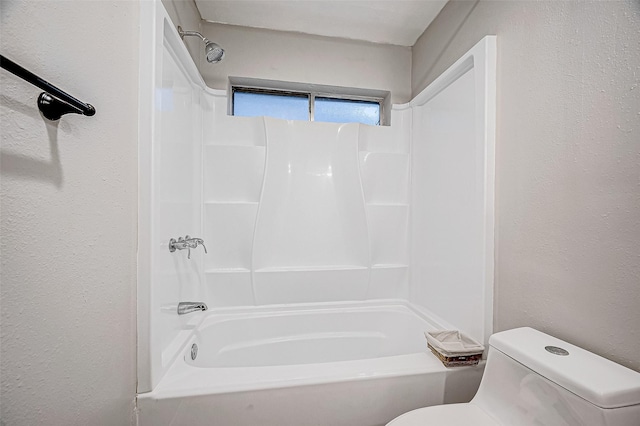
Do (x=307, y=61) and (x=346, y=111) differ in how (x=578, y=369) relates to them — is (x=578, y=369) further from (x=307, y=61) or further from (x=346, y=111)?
(x=307, y=61)

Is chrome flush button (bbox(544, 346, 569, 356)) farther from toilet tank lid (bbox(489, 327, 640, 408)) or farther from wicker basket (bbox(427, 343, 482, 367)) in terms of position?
wicker basket (bbox(427, 343, 482, 367))

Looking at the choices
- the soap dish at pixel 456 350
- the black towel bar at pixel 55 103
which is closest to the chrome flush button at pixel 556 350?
the soap dish at pixel 456 350

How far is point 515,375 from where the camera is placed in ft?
3.20

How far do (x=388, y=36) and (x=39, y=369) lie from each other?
102 inches

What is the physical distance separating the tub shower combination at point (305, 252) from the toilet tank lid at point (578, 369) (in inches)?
14.5

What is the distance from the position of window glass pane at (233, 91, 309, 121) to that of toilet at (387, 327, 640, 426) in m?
2.04

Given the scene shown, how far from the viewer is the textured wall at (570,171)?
828mm

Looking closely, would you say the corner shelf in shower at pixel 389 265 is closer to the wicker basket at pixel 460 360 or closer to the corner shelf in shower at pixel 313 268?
the corner shelf in shower at pixel 313 268

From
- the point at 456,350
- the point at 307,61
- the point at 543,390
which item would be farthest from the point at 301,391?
the point at 307,61

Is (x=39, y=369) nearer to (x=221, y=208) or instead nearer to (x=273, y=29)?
(x=221, y=208)

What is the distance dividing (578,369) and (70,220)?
4.92 ft

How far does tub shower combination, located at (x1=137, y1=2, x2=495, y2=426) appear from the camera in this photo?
1121 millimetres

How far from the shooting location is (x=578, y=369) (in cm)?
81

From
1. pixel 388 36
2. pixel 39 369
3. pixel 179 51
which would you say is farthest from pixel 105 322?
pixel 388 36
